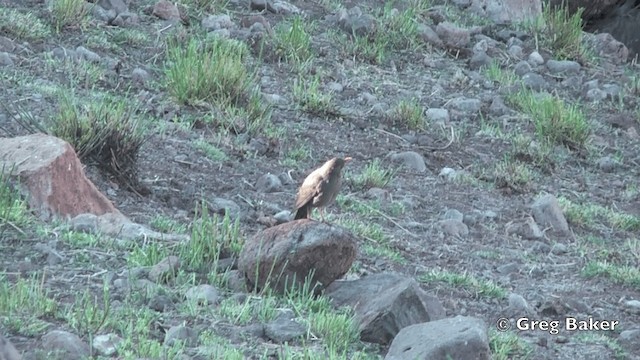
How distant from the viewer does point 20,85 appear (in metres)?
6.81

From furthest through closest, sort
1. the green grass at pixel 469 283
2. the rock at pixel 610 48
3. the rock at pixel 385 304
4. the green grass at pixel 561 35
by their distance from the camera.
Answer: the rock at pixel 610 48 → the green grass at pixel 561 35 → the green grass at pixel 469 283 → the rock at pixel 385 304

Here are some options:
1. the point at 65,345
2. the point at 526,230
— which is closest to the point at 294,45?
the point at 526,230

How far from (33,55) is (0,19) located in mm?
407

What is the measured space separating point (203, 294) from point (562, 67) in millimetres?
5566

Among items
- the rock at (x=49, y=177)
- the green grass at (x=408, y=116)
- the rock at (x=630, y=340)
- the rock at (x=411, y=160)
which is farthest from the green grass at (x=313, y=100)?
the rock at (x=630, y=340)

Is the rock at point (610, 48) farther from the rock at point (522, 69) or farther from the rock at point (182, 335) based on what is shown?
the rock at point (182, 335)

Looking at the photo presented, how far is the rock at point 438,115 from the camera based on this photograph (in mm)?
8091

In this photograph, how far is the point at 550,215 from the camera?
270 inches

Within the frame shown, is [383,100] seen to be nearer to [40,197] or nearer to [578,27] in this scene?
[578,27]

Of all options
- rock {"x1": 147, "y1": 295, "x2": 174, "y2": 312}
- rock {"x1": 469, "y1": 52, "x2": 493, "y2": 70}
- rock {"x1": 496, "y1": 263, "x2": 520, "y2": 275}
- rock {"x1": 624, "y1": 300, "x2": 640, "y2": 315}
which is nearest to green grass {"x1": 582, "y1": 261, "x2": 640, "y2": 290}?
rock {"x1": 624, "y1": 300, "x2": 640, "y2": 315}

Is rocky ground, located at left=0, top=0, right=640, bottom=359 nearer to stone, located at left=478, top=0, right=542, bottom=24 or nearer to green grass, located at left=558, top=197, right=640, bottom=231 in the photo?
green grass, located at left=558, top=197, right=640, bottom=231

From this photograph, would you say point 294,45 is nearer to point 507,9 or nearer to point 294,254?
point 507,9

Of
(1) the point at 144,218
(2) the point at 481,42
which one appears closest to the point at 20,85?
(1) the point at 144,218

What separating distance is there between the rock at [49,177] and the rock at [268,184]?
1174 millimetres
